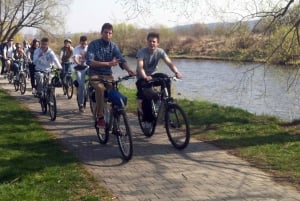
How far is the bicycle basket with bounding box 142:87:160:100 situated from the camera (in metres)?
7.29

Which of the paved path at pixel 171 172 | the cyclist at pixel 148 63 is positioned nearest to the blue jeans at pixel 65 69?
the paved path at pixel 171 172

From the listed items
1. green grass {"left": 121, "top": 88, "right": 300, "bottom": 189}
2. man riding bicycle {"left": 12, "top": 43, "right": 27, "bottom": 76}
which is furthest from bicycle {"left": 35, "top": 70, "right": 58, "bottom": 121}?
man riding bicycle {"left": 12, "top": 43, "right": 27, "bottom": 76}

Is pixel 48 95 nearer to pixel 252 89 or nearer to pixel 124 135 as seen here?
pixel 124 135

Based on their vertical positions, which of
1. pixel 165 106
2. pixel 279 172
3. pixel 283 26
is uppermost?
pixel 283 26

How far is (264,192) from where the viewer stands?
506 centimetres

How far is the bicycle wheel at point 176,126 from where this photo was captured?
6.92m

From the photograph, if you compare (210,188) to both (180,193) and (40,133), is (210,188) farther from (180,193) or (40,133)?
(40,133)

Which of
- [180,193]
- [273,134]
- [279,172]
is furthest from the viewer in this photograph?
[273,134]

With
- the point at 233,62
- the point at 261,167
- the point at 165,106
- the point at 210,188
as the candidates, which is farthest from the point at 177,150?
the point at 233,62

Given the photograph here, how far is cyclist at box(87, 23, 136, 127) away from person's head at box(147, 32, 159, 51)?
1.72 ft

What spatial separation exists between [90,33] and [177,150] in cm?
4528

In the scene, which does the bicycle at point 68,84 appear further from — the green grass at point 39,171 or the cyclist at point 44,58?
the green grass at point 39,171

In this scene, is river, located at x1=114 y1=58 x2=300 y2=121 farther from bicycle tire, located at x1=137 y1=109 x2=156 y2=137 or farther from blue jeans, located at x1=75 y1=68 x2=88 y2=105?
blue jeans, located at x1=75 y1=68 x2=88 y2=105

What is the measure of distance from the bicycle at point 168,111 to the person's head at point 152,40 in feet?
2.25
